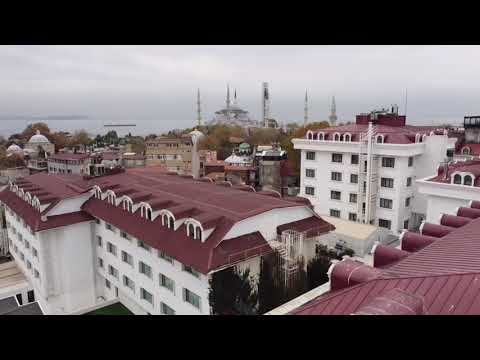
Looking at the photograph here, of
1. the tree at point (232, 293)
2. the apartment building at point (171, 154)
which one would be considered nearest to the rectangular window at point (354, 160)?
the tree at point (232, 293)

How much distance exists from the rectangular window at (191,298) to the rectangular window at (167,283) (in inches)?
30.7

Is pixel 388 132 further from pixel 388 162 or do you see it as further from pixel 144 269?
pixel 144 269

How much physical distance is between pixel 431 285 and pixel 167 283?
36.1 ft

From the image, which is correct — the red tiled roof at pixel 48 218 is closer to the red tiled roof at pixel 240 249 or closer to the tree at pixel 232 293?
the red tiled roof at pixel 240 249

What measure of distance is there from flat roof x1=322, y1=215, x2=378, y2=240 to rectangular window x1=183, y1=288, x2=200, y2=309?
39.7 ft

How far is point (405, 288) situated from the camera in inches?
237

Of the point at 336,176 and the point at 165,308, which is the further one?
the point at 336,176

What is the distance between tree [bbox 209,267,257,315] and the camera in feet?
40.7

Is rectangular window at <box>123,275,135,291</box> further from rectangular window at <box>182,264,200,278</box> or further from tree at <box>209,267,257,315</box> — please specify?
tree at <box>209,267,257,315</box>

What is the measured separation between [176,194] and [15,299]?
12844 mm

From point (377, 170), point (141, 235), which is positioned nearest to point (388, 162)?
point (377, 170)

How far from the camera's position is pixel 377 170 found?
24.9 m

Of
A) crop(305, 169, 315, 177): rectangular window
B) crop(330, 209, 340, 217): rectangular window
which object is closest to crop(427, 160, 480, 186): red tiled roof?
crop(330, 209, 340, 217): rectangular window
